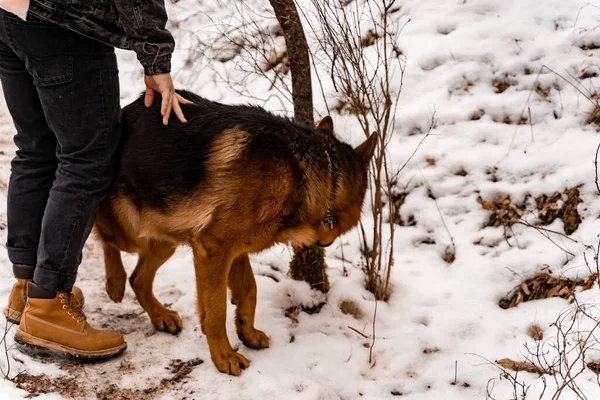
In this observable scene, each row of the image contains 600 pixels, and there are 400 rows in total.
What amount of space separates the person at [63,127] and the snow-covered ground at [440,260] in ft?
0.81

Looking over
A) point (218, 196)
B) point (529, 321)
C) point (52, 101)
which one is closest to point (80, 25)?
point (52, 101)

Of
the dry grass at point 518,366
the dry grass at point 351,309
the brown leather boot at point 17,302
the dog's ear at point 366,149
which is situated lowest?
the brown leather boot at point 17,302

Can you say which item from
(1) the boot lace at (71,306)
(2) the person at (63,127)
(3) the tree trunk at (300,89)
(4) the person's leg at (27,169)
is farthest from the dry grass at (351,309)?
(4) the person's leg at (27,169)

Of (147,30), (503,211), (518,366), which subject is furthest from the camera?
(503,211)

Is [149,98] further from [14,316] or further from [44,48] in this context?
[14,316]

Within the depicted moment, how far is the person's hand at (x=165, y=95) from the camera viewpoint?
3.01m

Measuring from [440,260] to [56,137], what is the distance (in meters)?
2.85

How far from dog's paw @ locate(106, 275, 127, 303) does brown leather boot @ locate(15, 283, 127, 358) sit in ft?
1.79

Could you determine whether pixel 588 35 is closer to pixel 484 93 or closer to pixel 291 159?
pixel 484 93

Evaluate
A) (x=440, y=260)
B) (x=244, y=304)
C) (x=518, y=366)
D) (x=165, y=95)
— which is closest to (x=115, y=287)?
(x=244, y=304)

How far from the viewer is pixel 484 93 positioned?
5.41m

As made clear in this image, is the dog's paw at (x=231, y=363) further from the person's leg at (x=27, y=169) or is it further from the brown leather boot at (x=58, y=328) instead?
the person's leg at (x=27, y=169)

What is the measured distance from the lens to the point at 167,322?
3781 mm

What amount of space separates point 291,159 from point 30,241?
61.9 inches
